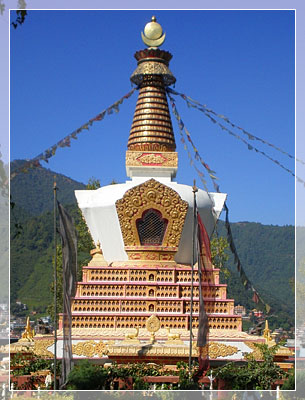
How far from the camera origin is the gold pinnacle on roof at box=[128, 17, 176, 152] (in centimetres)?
2394

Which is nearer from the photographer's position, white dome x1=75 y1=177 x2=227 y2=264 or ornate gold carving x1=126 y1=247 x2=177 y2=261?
ornate gold carving x1=126 y1=247 x2=177 y2=261

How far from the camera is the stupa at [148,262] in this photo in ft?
62.0

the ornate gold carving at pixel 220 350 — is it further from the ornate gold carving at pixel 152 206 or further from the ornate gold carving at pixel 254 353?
the ornate gold carving at pixel 152 206

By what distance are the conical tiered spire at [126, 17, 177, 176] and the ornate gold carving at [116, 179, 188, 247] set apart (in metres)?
1.31

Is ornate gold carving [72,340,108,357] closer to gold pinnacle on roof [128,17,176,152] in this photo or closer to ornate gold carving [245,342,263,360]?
ornate gold carving [245,342,263,360]

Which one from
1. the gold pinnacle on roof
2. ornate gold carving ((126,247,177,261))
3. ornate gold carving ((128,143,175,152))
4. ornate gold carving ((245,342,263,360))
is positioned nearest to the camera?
ornate gold carving ((245,342,263,360))

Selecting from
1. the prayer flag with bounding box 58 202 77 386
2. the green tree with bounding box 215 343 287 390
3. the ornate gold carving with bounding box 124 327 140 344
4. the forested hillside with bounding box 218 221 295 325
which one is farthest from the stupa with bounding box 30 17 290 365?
the forested hillside with bounding box 218 221 295 325

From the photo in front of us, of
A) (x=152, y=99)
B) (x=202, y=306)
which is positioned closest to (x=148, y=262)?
(x=202, y=306)

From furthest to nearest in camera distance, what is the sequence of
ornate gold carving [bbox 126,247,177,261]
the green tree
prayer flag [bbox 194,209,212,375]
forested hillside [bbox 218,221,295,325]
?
forested hillside [bbox 218,221,295,325]
ornate gold carving [bbox 126,247,177,261]
prayer flag [bbox 194,209,212,375]
the green tree

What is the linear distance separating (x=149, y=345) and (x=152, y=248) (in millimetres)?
4682

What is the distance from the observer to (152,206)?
2214cm

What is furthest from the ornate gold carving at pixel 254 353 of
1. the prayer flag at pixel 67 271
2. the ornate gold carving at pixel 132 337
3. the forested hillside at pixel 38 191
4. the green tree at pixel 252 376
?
the forested hillside at pixel 38 191

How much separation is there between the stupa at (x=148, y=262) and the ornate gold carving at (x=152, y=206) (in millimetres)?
32

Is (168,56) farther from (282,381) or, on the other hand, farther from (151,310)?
(282,381)
